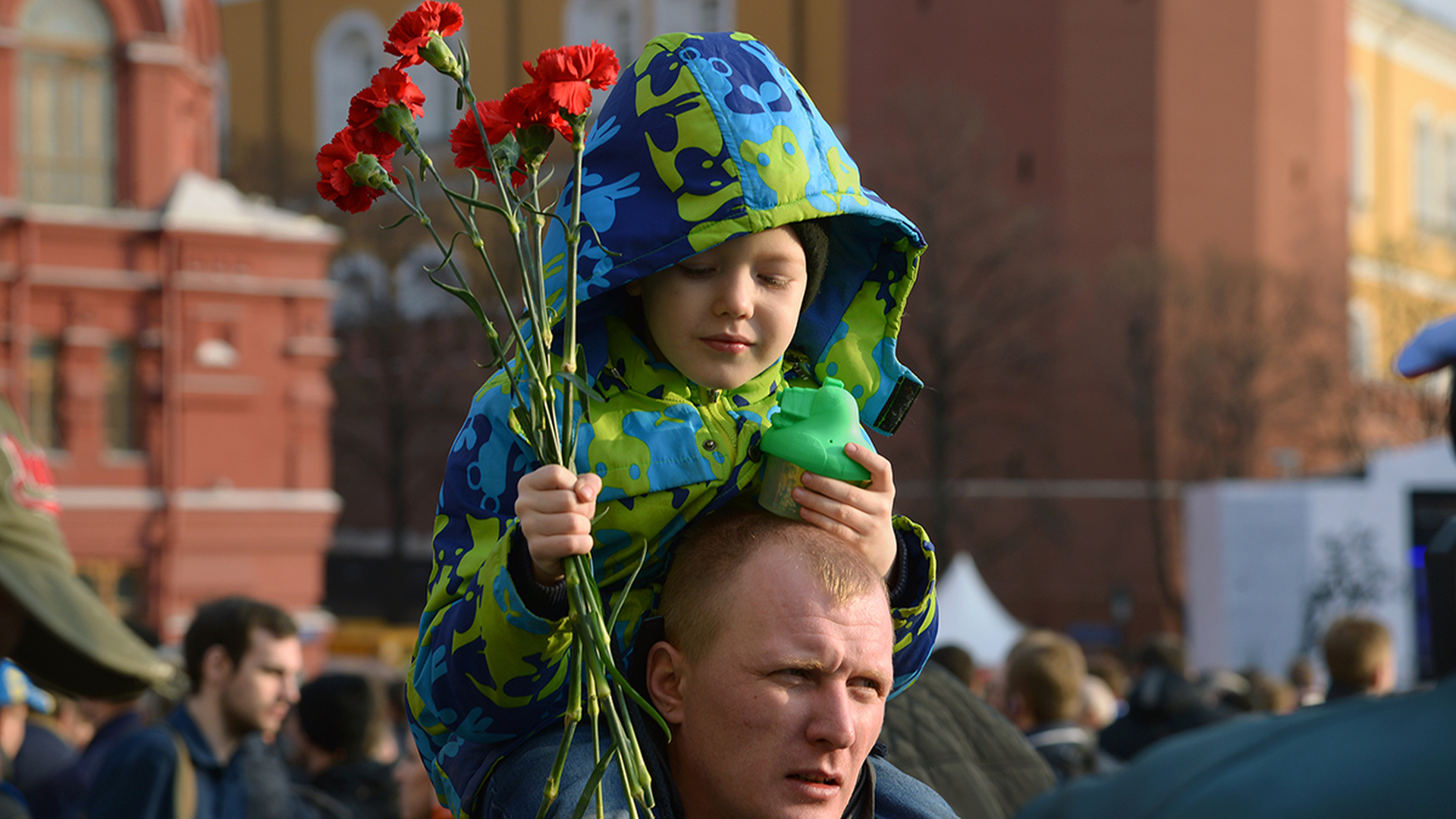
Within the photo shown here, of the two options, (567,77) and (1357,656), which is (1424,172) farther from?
(567,77)

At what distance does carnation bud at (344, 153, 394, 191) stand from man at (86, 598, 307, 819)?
133 inches

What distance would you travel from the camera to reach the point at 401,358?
44.6 metres

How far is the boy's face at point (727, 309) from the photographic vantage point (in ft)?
9.04

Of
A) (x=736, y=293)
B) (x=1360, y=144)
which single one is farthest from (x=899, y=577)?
(x=1360, y=144)

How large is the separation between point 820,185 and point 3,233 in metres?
26.7

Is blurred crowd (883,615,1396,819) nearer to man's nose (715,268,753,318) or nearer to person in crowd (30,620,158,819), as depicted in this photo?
man's nose (715,268,753,318)

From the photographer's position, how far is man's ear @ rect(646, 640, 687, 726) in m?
2.53

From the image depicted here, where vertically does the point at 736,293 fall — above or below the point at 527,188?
below

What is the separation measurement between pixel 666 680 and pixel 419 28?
96cm

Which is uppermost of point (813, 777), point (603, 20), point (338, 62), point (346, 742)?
A: point (603, 20)

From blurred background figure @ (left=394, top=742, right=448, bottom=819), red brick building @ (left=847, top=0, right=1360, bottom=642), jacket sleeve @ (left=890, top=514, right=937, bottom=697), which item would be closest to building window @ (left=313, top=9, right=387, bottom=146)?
red brick building @ (left=847, top=0, right=1360, bottom=642)

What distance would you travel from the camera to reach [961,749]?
374cm

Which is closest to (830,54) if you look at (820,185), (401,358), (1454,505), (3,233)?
(401,358)

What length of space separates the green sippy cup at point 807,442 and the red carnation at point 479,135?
52 centimetres
